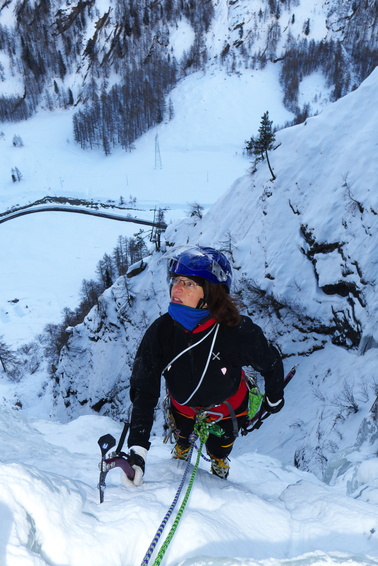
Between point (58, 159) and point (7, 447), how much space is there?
7508 centimetres

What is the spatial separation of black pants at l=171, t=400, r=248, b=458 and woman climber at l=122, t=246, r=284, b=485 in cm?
33

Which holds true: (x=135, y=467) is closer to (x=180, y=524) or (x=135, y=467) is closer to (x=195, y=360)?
(x=180, y=524)

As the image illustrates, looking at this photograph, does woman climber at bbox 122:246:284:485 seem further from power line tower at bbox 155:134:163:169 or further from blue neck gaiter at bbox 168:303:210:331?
power line tower at bbox 155:134:163:169

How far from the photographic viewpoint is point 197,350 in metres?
2.52

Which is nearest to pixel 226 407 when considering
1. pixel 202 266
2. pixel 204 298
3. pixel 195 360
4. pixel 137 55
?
pixel 195 360

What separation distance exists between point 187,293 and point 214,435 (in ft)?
5.11

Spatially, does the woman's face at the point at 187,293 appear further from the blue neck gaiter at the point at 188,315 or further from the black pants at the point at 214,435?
the black pants at the point at 214,435

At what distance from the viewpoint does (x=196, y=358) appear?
2525mm

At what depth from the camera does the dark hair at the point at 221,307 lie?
240cm

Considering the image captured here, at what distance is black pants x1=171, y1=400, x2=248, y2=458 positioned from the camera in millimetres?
3008

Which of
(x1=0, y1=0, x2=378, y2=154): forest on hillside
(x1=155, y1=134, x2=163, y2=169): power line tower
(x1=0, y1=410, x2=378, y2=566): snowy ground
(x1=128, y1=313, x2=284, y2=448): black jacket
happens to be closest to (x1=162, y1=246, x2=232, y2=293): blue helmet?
(x1=128, y1=313, x2=284, y2=448): black jacket

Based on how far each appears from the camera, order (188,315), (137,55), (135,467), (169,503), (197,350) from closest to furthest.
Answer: (169,503), (135,467), (188,315), (197,350), (137,55)

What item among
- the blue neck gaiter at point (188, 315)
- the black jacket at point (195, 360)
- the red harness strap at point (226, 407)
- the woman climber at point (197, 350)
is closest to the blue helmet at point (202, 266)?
the woman climber at point (197, 350)

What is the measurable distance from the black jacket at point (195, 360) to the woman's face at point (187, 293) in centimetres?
21
